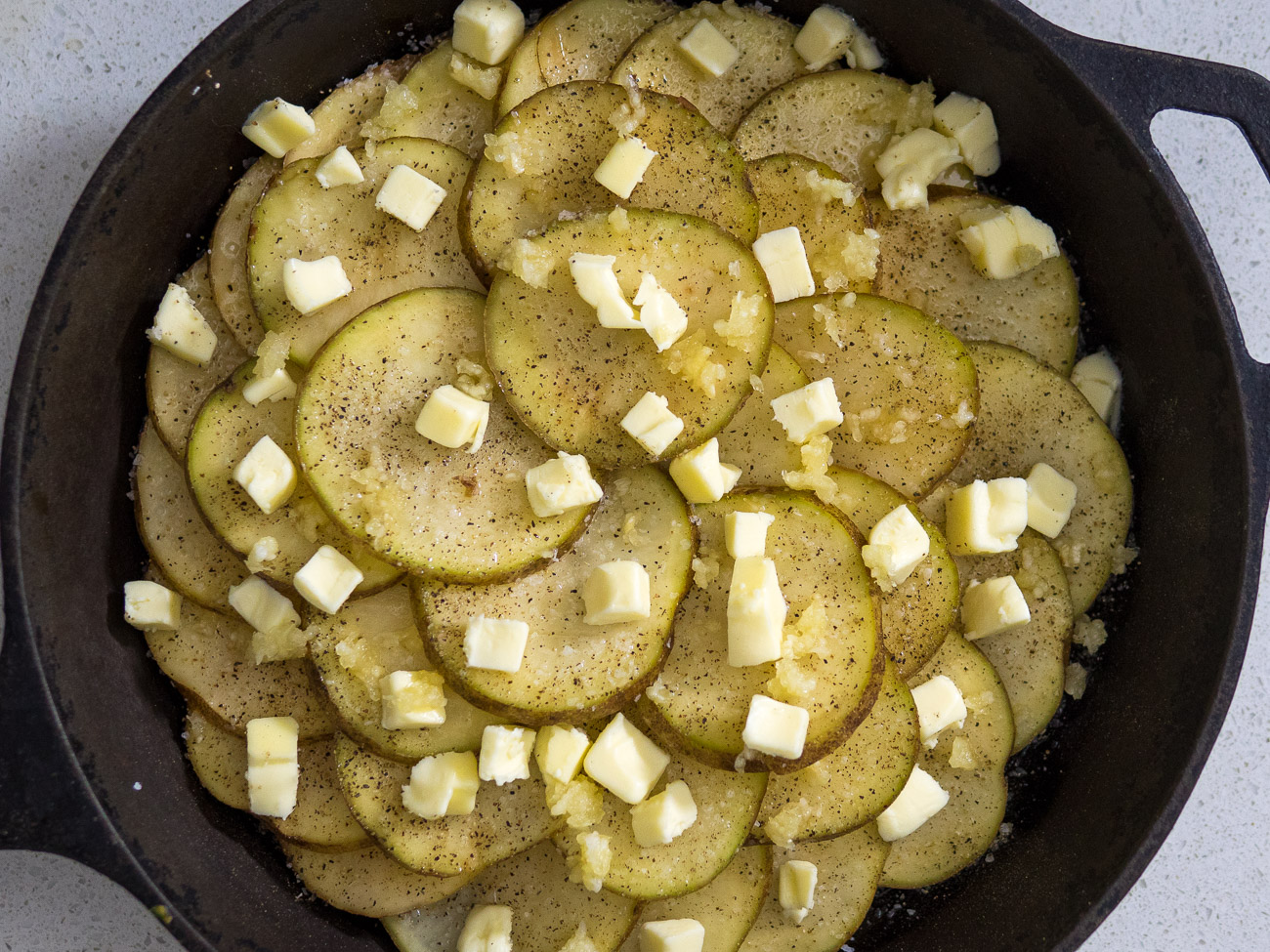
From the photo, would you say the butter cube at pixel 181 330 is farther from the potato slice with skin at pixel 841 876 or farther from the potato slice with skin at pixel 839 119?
the potato slice with skin at pixel 841 876

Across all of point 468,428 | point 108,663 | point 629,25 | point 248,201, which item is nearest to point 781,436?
point 468,428

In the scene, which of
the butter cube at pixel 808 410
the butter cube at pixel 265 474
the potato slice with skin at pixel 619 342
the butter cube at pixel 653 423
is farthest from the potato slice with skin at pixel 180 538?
the butter cube at pixel 808 410

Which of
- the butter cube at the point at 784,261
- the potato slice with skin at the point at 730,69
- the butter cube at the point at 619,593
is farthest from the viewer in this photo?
the potato slice with skin at the point at 730,69

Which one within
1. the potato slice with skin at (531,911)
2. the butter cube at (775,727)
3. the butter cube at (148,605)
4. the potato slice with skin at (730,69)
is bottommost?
the potato slice with skin at (531,911)

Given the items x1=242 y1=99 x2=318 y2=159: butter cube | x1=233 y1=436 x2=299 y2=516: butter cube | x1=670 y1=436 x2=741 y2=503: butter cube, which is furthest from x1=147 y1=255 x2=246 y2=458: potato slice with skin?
x1=670 y1=436 x2=741 y2=503: butter cube

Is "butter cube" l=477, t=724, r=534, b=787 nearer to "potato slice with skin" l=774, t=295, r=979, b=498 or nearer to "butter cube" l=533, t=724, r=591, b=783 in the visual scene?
"butter cube" l=533, t=724, r=591, b=783

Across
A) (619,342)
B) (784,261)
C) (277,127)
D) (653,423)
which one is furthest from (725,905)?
(277,127)

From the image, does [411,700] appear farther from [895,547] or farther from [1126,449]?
[1126,449]
